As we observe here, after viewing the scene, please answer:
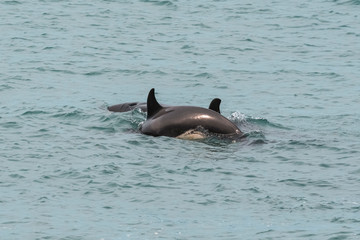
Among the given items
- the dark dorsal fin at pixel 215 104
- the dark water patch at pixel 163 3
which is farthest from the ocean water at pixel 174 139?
the dark dorsal fin at pixel 215 104

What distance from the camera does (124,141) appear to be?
737 inches

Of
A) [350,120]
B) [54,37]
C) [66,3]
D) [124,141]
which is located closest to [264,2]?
[66,3]

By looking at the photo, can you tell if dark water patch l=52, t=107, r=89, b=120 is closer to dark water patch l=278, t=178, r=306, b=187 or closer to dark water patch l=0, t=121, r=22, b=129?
dark water patch l=0, t=121, r=22, b=129

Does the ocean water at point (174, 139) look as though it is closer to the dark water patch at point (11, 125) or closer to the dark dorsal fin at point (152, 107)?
the dark water patch at point (11, 125)

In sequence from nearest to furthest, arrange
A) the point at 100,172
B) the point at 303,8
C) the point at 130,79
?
the point at 100,172 → the point at 130,79 → the point at 303,8

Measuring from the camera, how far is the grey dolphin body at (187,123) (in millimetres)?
18688

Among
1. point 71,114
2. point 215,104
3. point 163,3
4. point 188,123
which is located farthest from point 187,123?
point 163,3

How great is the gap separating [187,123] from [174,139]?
0.38 metres

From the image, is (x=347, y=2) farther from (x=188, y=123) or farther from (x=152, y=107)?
(x=188, y=123)

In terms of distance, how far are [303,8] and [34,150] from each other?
23.5 metres

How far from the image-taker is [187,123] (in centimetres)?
1870

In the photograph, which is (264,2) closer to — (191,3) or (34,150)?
(191,3)

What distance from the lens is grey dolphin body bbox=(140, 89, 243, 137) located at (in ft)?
61.3

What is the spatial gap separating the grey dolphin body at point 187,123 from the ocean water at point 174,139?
0.89 ft
